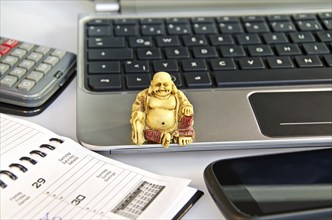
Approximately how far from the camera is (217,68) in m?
0.52

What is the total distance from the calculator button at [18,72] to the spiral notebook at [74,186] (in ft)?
0.25

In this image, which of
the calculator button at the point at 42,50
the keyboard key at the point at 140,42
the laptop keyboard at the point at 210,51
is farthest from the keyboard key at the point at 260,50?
the calculator button at the point at 42,50

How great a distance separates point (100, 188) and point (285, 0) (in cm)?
35

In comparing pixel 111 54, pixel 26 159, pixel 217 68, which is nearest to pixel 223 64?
pixel 217 68

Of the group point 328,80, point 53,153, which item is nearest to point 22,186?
point 53,153

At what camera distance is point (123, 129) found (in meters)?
0.45

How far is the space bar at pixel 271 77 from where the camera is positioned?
0.51m

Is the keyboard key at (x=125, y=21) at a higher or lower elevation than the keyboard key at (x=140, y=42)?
higher

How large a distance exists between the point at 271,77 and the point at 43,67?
221 mm

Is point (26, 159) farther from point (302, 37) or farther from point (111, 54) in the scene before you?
point (302, 37)

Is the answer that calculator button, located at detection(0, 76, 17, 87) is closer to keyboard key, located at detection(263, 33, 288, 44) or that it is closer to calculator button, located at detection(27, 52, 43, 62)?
calculator button, located at detection(27, 52, 43, 62)

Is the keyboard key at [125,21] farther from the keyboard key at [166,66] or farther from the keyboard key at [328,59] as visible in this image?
the keyboard key at [328,59]

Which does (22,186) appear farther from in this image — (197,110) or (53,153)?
(197,110)

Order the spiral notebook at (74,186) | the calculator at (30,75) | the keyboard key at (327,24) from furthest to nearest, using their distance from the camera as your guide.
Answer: the keyboard key at (327,24), the calculator at (30,75), the spiral notebook at (74,186)
